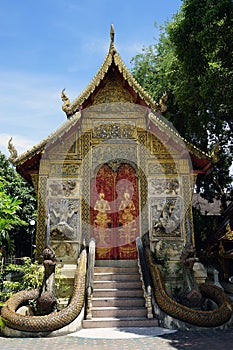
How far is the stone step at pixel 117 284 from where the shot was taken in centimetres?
866

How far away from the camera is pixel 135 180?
10766 millimetres

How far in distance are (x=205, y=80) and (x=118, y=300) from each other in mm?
7749

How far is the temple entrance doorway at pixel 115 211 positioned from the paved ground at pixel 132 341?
130 inches

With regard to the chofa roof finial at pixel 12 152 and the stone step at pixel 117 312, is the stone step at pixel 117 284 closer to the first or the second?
the stone step at pixel 117 312

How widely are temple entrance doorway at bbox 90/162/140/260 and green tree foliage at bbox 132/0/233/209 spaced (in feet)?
10.6

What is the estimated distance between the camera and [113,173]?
35.2 ft

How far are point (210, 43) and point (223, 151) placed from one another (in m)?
7.23

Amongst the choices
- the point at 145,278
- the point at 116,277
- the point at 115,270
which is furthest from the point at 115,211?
the point at 145,278

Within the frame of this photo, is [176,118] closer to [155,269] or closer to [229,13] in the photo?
[229,13]

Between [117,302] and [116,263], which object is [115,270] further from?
[117,302]

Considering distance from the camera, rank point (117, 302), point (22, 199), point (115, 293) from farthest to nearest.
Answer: point (22, 199)
point (115, 293)
point (117, 302)

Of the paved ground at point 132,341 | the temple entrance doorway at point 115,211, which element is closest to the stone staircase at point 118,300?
the paved ground at point 132,341

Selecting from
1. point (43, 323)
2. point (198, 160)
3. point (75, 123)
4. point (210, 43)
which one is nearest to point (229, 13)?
point (210, 43)

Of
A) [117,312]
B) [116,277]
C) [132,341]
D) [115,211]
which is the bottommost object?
[132,341]
